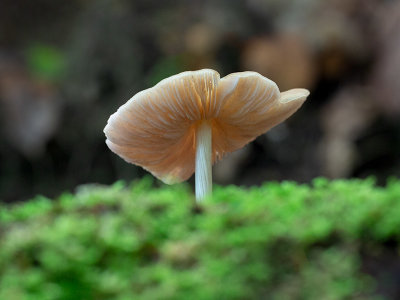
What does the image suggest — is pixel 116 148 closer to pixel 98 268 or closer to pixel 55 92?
pixel 98 268

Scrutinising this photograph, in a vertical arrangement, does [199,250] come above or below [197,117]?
Answer: below

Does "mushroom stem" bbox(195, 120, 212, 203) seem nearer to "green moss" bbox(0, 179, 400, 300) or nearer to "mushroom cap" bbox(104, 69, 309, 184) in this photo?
"mushroom cap" bbox(104, 69, 309, 184)

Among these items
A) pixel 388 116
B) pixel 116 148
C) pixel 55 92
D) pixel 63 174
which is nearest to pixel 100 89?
pixel 55 92

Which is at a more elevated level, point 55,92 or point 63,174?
point 55,92

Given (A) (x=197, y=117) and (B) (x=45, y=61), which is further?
(B) (x=45, y=61)

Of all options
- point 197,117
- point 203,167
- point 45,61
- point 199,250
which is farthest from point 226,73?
point 199,250

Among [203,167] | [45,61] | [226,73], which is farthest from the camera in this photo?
[45,61]

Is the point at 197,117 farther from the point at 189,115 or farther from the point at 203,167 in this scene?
the point at 203,167
